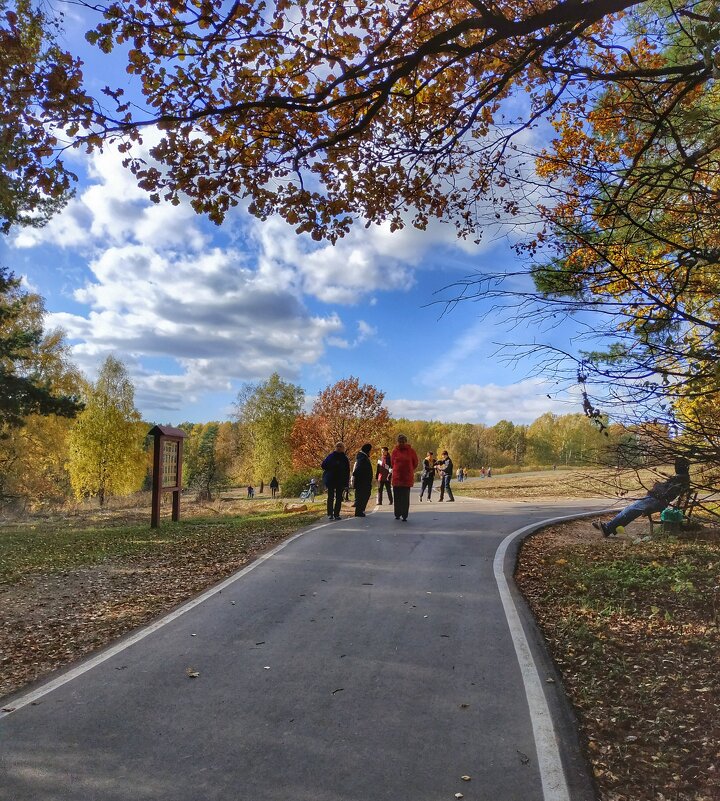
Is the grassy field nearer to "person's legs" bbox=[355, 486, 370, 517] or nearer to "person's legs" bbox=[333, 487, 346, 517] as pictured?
"person's legs" bbox=[333, 487, 346, 517]

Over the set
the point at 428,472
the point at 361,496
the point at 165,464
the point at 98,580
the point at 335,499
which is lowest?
the point at 98,580

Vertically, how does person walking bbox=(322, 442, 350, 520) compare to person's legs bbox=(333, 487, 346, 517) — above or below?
above

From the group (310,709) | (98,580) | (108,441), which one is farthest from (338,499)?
(108,441)

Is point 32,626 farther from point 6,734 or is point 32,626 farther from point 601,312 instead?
point 601,312

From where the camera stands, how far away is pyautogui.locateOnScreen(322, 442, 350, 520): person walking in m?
14.0

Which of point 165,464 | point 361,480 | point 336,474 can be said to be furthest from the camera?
point 165,464

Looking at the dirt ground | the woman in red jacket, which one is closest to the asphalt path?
the dirt ground

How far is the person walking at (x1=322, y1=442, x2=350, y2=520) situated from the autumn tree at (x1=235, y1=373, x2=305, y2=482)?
142 ft

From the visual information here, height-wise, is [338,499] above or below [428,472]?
below

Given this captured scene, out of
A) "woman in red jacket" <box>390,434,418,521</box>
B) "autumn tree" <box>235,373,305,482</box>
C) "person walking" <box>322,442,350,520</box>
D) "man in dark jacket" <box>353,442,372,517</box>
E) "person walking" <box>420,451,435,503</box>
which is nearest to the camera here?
"woman in red jacket" <box>390,434,418,521</box>

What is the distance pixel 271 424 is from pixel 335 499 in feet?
148

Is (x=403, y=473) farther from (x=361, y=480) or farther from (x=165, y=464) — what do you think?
(x=165, y=464)

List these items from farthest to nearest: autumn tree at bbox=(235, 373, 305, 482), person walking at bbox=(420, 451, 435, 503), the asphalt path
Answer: autumn tree at bbox=(235, 373, 305, 482) → person walking at bbox=(420, 451, 435, 503) → the asphalt path

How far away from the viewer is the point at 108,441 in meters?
40.3
